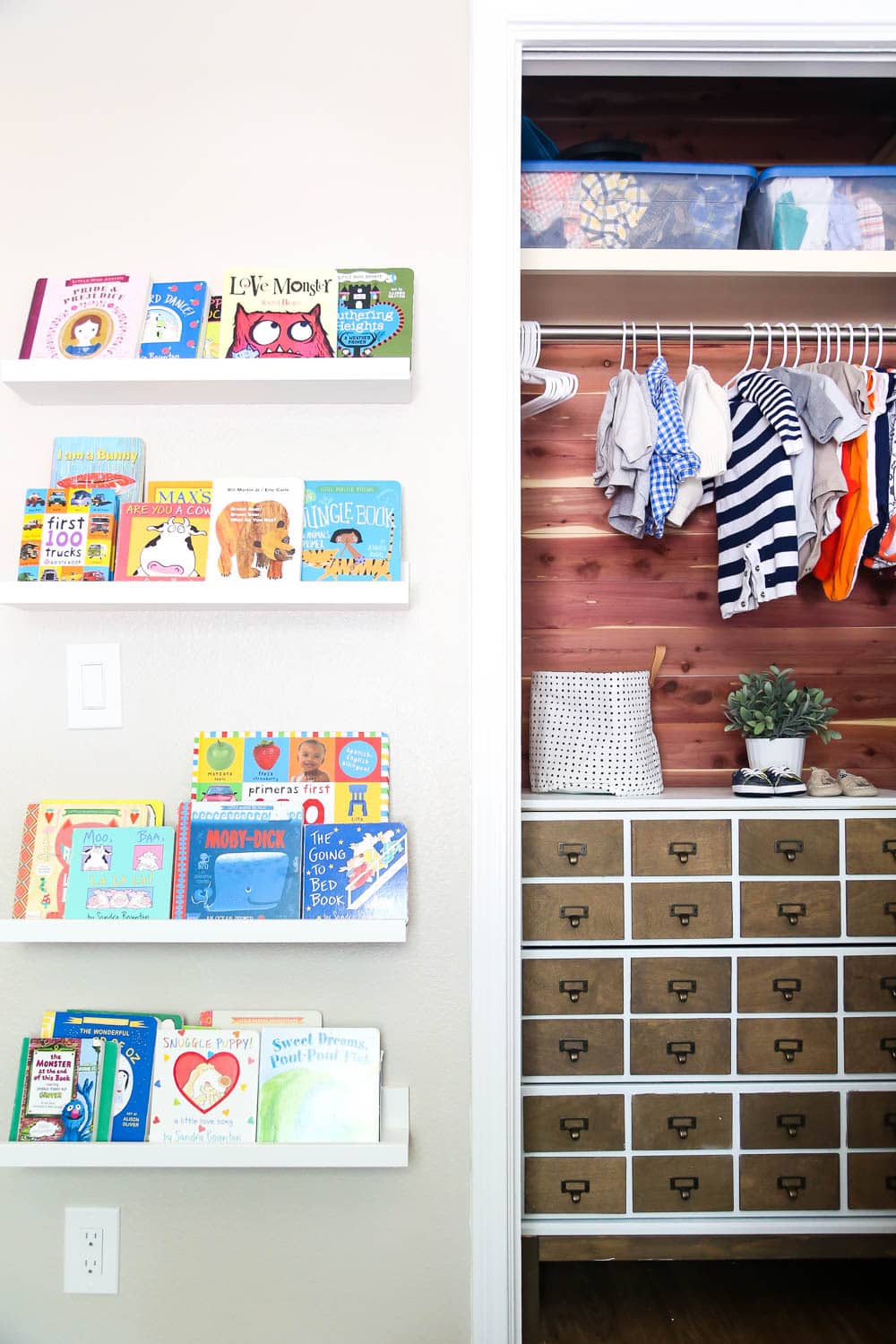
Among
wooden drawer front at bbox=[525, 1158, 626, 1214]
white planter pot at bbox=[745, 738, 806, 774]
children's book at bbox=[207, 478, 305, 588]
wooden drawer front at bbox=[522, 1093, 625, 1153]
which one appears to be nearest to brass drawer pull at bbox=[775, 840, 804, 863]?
white planter pot at bbox=[745, 738, 806, 774]

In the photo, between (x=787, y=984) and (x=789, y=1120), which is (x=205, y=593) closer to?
(x=787, y=984)

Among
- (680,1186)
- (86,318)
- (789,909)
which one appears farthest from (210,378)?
(680,1186)

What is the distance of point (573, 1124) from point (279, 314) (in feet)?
4.93

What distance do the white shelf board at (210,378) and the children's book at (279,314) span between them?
1.9 inches

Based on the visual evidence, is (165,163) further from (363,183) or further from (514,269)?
(514,269)

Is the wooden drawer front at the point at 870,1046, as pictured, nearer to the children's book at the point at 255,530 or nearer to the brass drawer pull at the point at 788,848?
the brass drawer pull at the point at 788,848

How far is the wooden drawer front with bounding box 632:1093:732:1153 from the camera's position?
182 cm

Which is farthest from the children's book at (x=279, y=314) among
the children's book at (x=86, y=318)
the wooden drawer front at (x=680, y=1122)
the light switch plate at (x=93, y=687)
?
the wooden drawer front at (x=680, y=1122)

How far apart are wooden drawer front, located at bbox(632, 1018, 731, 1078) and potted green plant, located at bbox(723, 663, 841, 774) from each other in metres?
0.54

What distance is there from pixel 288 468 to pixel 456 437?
267mm

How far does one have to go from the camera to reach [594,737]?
197 cm

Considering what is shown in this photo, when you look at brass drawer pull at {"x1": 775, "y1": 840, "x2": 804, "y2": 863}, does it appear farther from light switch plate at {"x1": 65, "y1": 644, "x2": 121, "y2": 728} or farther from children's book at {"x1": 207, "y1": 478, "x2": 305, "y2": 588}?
light switch plate at {"x1": 65, "y1": 644, "x2": 121, "y2": 728}

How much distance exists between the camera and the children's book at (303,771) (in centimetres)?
147

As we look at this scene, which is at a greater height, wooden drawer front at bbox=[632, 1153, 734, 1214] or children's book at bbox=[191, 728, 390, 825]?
children's book at bbox=[191, 728, 390, 825]
